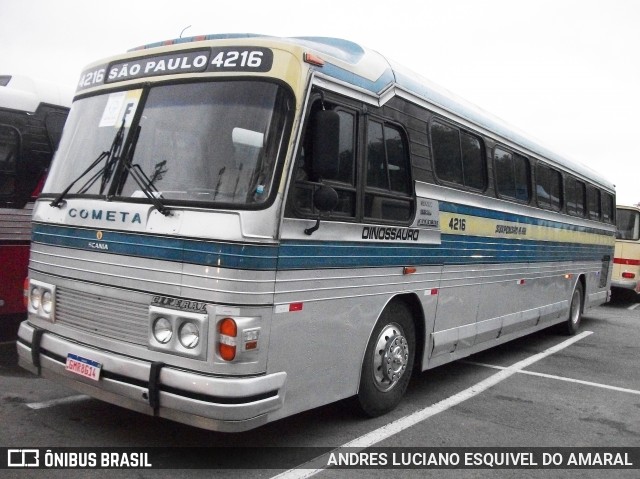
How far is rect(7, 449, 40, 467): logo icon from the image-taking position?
410 centimetres

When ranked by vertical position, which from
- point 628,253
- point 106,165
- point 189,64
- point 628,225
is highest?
point 189,64

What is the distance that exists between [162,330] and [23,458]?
1293 mm

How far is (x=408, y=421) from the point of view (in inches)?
219

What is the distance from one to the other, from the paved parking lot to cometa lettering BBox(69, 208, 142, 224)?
1628 mm

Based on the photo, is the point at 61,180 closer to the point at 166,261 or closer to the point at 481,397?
the point at 166,261

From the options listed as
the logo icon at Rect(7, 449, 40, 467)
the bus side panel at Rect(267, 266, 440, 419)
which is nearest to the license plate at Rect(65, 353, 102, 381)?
the logo icon at Rect(7, 449, 40, 467)

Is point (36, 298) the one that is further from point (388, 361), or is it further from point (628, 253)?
point (628, 253)

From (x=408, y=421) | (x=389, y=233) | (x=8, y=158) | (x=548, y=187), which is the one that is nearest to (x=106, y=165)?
(x=389, y=233)

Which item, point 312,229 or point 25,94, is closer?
point 312,229

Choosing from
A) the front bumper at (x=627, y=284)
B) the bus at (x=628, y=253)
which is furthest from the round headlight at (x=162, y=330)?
the front bumper at (x=627, y=284)

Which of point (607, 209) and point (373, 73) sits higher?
point (373, 73)

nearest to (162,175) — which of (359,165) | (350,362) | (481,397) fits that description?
(359,165)

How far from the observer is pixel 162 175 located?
428 centimetres

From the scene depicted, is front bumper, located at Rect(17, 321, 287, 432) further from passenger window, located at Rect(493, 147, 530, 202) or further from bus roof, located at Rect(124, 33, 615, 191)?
passenger window, located at Rect(493, 147, 530, 202)
